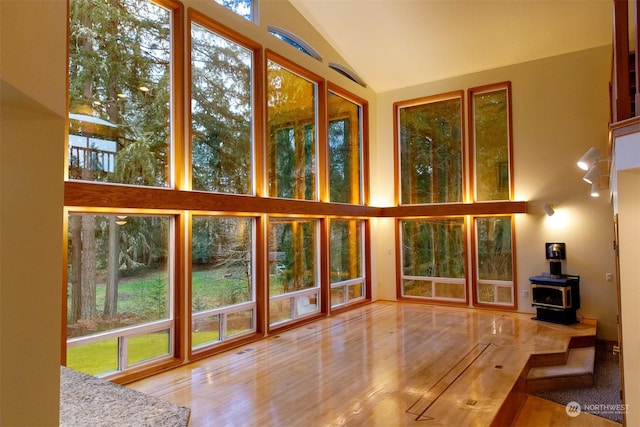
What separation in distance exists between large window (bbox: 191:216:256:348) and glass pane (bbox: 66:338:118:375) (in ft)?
3.26

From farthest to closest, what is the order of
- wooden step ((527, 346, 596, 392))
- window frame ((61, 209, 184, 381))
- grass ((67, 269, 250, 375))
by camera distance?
wooden step ((527, 346, 596, 392)) < grass ((67, 269, 250, 375)) < window frame ((61, 209, 184, 381))

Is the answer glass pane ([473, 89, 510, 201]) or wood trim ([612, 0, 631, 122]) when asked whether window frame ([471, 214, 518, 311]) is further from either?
wood trim ([612, 0, 631, 122])

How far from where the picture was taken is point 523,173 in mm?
7617

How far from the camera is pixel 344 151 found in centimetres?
844

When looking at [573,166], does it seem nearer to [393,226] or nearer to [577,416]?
[393,226]

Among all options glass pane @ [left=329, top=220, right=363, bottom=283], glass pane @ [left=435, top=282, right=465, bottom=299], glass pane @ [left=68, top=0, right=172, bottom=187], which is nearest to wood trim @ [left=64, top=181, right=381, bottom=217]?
glass pane @ [left=68, top=0, right=172, bottom=187]

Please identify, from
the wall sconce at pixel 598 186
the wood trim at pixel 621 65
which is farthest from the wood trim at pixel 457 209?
the wood trim at pixel 621 65

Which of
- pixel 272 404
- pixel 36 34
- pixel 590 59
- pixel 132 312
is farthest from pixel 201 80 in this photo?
pixel 590 59

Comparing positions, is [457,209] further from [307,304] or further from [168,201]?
[168,201]

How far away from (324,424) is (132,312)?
8.31ft

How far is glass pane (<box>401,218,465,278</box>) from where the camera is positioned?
27.2 ft

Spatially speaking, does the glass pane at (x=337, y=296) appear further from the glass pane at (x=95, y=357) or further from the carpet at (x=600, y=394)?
the glass pane at (x=95, y=357)

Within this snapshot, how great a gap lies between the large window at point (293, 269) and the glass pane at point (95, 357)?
2501 millimetres

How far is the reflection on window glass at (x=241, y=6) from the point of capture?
5.75m
